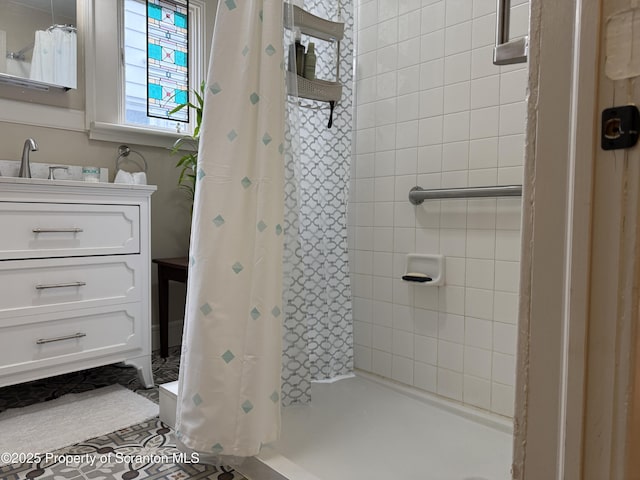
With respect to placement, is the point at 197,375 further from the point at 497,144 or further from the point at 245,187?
the point at 497,144

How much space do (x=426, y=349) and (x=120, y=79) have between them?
205cm

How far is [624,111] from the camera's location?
15.3 inches

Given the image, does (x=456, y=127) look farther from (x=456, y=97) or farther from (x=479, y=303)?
(x=479, y=303)

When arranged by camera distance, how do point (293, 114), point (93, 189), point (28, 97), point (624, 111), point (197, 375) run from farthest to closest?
point (28, 97) < point (93, 189) < point (293, 114) < point (197, 375) < point (624, 111)

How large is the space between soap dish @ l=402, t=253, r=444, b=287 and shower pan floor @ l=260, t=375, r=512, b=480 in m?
0.49

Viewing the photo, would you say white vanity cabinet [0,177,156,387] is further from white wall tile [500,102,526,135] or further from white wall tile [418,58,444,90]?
white wall tile [500,102,526,135]

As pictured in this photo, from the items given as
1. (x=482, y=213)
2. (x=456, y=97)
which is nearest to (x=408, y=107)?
(x=456, y=97)

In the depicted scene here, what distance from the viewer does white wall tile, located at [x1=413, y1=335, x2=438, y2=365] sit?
1.84 m

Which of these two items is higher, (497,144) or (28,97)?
(28,97)

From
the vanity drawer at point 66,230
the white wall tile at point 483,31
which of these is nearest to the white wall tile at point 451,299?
the white wall tile at point 483,31

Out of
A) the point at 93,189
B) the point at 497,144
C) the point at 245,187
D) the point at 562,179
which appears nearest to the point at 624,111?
the point at 562,179

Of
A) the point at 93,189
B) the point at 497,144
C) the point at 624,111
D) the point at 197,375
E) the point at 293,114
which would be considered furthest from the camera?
the point at 93,189

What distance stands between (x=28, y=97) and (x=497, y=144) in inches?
81.0

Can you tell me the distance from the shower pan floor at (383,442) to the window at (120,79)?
64.6 inches
